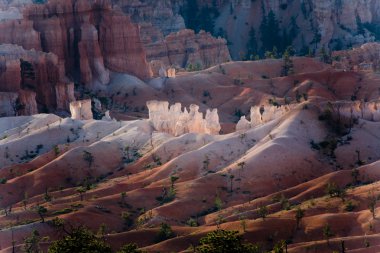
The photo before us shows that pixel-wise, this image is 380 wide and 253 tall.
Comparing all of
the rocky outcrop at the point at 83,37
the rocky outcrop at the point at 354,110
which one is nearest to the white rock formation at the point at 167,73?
the rocky outcrop at the point at 83,37

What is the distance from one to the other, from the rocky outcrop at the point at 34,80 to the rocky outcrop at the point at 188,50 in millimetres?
45283

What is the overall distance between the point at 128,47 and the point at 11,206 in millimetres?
63777

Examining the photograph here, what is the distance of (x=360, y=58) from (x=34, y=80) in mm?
59515

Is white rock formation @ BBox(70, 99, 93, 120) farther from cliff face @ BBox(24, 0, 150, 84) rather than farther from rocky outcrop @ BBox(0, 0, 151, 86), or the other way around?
cliff face @ BBox(24, 0, 150, 84)

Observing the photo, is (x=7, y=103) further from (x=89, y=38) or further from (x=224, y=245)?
(x=224, y=245)

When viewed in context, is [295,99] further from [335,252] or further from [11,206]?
[335,252]

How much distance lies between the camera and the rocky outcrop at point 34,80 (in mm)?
136750

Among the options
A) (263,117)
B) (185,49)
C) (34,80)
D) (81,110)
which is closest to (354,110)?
(263,117)

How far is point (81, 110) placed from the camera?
128375mm

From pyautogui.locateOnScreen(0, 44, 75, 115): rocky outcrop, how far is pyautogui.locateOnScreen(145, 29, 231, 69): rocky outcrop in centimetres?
4528

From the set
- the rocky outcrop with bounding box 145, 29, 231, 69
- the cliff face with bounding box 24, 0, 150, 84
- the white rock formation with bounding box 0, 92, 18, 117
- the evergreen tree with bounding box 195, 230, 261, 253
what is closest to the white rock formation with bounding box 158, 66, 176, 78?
the cliff face with bounding box 24, 0, 150, 84

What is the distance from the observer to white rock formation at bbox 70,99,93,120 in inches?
5039

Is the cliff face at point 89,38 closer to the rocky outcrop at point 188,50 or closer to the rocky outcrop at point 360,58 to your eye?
the rocky outcrop at point 188,50

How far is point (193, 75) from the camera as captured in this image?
527 feet
